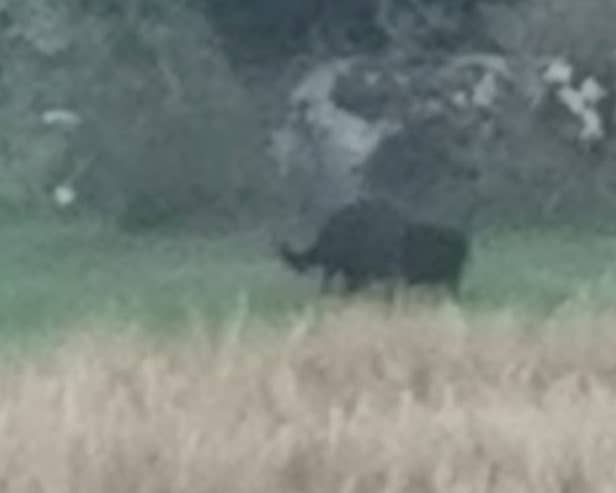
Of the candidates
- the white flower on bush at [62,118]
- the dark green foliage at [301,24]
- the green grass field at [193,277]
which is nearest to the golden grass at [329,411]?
the green grass field at [193,277]

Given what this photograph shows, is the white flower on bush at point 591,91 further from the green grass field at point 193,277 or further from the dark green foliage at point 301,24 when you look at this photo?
the dark green foliage at point 301,24

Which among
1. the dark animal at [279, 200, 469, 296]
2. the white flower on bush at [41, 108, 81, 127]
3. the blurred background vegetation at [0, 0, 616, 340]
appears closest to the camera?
the dark animal at [279, 200, 469, 296]

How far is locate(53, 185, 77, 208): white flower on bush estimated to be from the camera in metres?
12.6

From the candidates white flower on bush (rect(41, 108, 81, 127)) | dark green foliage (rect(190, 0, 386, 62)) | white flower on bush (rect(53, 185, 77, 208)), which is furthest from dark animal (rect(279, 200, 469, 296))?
white flower on bush (rect(41, 108, 81, 127))

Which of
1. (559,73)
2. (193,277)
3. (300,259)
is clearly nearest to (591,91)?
(559,73)

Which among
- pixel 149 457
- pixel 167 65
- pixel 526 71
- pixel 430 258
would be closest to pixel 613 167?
pixel 526 71

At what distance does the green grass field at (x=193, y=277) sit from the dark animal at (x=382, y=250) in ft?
0.30

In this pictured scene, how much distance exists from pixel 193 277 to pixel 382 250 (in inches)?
35.5

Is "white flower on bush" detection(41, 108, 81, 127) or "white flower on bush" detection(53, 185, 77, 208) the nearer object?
"white flower on bush" detection(53, 185, 77, 208)

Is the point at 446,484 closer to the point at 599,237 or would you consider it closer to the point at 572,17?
the point at 599,237

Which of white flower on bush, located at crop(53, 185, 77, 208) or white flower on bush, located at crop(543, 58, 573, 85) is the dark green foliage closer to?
white flower on bush, located at crop(53, 185, 77, 208)

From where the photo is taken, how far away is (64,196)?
12562 millimetres

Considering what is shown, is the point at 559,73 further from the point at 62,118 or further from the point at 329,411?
the point at 329,411

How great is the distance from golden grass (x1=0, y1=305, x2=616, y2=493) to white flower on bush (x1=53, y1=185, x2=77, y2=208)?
14.2ft
